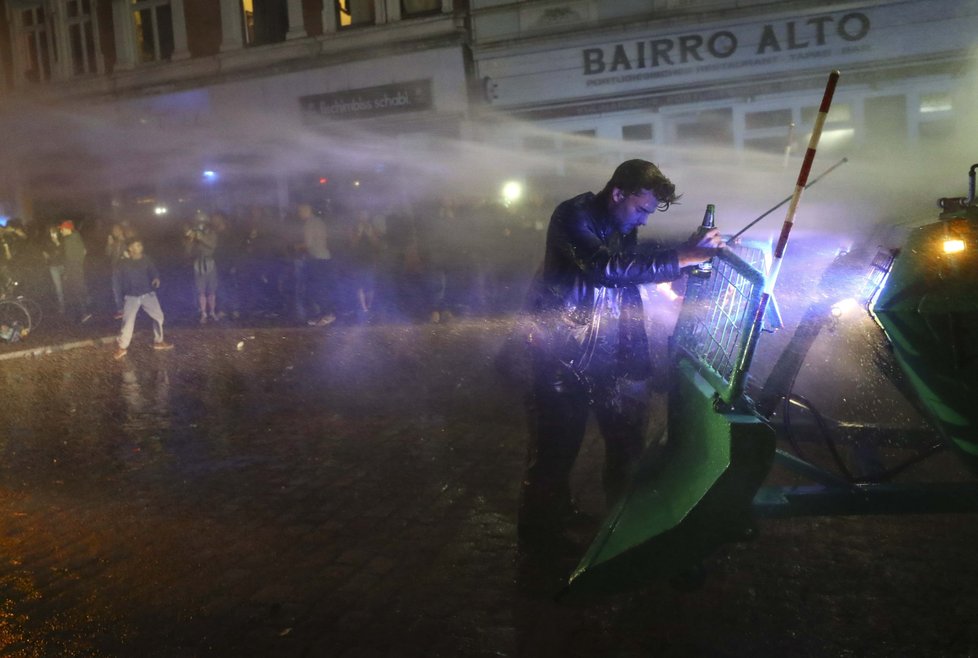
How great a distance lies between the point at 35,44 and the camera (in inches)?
856

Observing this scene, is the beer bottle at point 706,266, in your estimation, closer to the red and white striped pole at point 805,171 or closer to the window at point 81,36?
the red and white striped pole at point 805,171

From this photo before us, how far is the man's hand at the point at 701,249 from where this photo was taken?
2.76 m

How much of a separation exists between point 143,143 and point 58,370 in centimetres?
1246

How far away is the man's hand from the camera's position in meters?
2.76

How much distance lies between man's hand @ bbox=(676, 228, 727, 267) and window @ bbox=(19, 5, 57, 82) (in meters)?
23.6

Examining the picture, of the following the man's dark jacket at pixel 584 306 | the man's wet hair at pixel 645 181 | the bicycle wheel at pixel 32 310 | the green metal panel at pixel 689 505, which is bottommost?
the green metal panel at pixel 689 505

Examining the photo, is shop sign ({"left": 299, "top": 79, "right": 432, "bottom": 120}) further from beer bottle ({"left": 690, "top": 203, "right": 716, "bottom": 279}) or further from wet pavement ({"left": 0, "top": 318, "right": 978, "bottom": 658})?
beer bottle ({"left": 690, "top": 203, "right": 716, "bottom": 279})

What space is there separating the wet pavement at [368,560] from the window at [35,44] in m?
18.9

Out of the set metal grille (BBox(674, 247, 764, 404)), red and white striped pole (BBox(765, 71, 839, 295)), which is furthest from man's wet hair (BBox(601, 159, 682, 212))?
red and white striped pole (BBox(765, 71, 839, 295))

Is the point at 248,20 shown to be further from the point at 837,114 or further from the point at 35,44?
the point at 837,114

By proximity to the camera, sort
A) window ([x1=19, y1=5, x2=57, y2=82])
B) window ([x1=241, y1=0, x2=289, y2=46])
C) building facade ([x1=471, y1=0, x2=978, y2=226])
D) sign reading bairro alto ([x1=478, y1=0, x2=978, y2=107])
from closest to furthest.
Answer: sign reading bairro alto ([x1=478, y1=0, x2=978, y2=107]) → building facade ([x1=471, y1=0, x2=978, y2=226]) → window ([x1=241, y1=0, x2=289, y2=46]) → window ([x1=19, y1=5, x2=57, y2=82])

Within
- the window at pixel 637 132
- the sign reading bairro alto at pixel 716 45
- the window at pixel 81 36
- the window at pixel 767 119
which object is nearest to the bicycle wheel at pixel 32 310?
the sign reading bairro alto at pixel 716 45

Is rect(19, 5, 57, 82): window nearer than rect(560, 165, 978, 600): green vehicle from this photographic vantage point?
No

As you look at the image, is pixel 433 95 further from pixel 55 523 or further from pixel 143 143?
pixel 55 523
